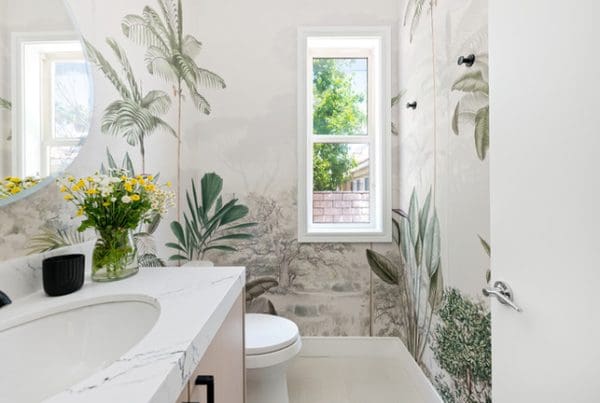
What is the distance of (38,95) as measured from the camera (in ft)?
2.82

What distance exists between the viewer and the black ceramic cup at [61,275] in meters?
0.78

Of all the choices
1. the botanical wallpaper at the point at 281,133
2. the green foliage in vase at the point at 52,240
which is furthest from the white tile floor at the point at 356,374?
the green foliage in vase at the point at 52,240

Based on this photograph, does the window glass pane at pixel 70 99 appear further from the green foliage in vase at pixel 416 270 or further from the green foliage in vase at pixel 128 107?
the green foliage in vase at pixel 416 270

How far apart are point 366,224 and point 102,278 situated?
5.36ft

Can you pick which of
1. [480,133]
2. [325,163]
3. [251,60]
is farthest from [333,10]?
[480,133]

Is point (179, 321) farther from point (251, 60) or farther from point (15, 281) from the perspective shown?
point (251, 60)

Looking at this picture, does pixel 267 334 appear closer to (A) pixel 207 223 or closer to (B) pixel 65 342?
(A) pixel 207 223

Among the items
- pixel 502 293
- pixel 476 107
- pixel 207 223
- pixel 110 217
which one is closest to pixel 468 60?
pixel 476 107

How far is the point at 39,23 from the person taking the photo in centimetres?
87

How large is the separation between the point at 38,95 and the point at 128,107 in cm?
55

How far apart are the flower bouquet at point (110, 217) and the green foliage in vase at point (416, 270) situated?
1.28 metres

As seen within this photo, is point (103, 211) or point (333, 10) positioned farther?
point (333, 10)

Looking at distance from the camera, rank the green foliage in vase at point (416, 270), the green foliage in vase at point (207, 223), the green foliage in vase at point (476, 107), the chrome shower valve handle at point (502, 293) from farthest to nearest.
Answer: the green foliage in vase at point (207, 223)
the green foliage in vase at point (416, 270)
the green foliage in vase at point (476, 107)
the chrome shower valve handle at point (502, 293)

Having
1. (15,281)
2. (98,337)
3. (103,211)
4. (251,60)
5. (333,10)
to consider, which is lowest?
(98,337)
